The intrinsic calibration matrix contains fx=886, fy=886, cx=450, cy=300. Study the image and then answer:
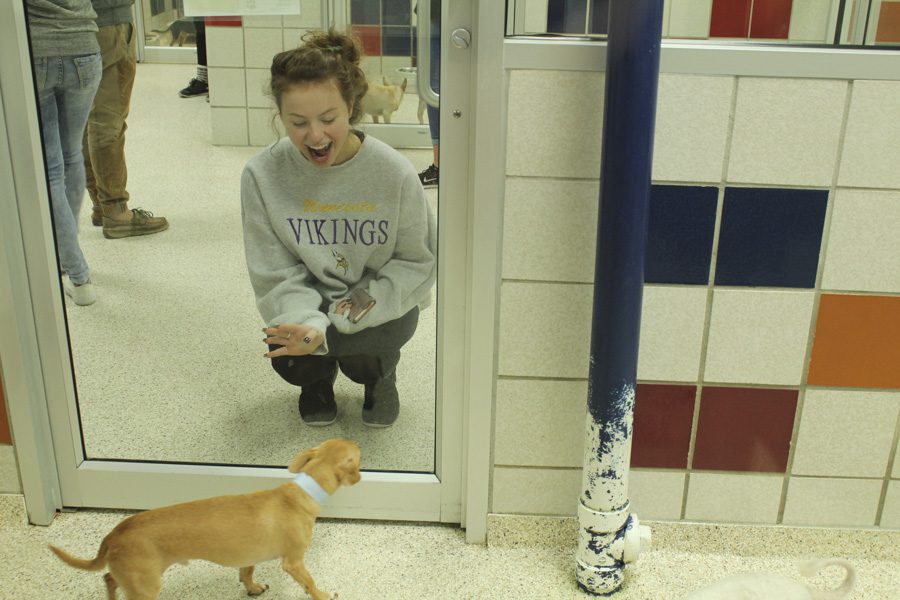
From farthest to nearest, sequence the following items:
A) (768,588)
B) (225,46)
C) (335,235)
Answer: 1. (335,235)
2. (225,46)
3. (768,588)

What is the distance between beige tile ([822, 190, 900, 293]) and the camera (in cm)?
162

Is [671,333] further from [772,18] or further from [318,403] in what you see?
[318,403]

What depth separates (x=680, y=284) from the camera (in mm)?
1670

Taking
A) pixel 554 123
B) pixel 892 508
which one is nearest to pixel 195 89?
pixel 554 123

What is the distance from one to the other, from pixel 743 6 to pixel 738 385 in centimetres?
71

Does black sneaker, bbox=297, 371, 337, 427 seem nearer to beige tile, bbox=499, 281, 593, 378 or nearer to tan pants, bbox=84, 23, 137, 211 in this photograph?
beige tile, bbox=499, 281, 593, 378

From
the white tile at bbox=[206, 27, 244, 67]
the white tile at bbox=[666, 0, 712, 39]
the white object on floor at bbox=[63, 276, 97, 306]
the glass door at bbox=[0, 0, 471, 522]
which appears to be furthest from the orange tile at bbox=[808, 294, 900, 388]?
the white object on floor at bbox=[63, 276, 97, 306]

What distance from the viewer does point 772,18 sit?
1.60 m

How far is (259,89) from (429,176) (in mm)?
353

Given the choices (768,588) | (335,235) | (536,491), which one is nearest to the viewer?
(768,588)

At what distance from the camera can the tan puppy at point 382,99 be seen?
1624mm

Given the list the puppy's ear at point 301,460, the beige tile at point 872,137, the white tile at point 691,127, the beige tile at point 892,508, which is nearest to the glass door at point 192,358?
the puppy's ear at point 301,460

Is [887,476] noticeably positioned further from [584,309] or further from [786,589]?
[584,309]

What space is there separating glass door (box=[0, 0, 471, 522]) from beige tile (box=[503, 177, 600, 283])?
0.11m
